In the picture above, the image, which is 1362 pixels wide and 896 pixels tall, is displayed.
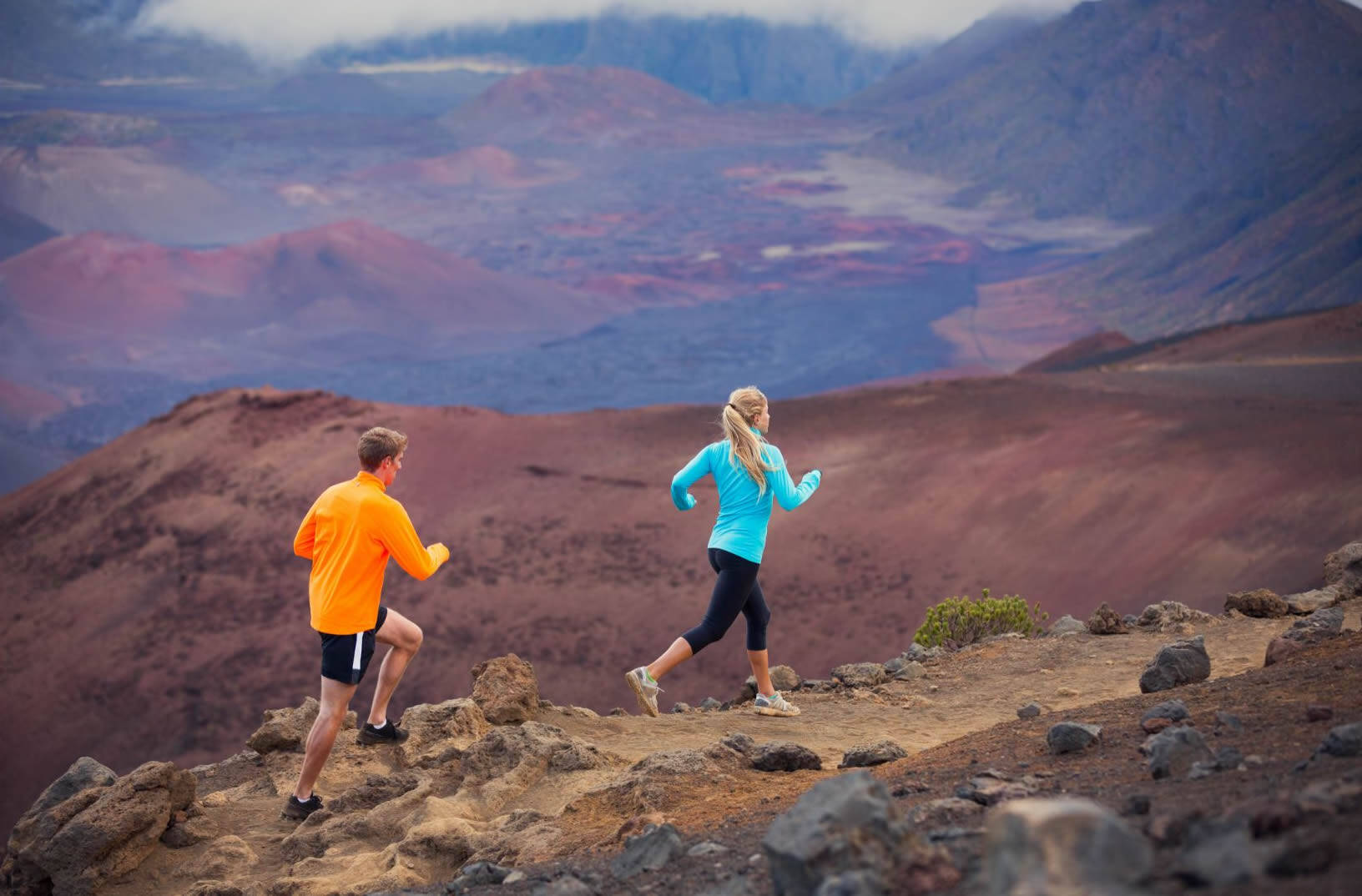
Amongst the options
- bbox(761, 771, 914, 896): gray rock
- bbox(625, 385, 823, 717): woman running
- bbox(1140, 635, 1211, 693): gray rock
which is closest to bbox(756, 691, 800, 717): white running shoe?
A: bbox(625, 385, 823, 717): woman running

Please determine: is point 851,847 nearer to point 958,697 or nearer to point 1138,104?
point 958,697

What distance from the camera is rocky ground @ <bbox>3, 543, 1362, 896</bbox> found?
2.41 meters

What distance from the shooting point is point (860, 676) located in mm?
7422

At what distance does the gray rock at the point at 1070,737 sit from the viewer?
419 cm

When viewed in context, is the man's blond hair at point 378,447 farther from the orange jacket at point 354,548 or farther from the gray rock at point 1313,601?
the gray rock at point 1313,601

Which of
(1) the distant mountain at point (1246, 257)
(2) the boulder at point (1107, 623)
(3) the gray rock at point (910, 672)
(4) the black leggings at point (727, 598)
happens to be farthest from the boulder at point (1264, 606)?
(1) the distant mountain at point (1246, 257)

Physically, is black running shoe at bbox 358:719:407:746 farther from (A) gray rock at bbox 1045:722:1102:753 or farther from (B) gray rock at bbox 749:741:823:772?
(A) gray rock at bbox 1045:722:1102:753

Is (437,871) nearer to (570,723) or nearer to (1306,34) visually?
(570,723)

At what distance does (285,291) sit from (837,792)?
258 feet

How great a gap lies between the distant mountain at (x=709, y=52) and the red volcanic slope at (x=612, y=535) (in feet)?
314

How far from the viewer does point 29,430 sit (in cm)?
5847

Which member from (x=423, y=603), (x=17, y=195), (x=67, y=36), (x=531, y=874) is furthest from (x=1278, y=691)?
(x=67, y=36)

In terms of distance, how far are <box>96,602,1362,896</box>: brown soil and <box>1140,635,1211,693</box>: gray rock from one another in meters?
0.32

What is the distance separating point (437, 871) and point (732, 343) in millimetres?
73640
